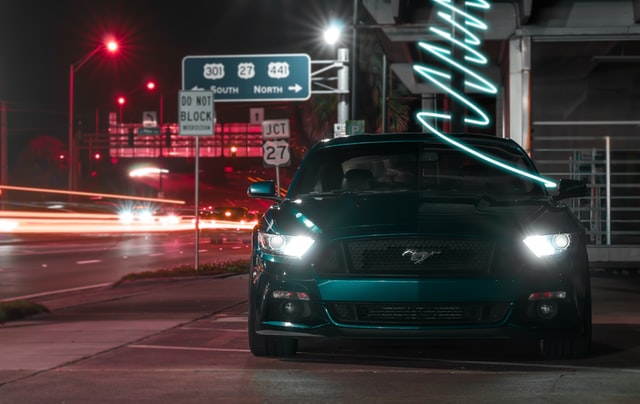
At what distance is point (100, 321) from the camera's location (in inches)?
444

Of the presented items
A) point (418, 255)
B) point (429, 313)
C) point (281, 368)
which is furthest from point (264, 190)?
point (429, 313)

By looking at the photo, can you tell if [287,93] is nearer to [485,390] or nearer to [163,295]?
[163,295]

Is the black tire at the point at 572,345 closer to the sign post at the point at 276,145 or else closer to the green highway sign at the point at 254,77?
the sign post at the point at 276,145

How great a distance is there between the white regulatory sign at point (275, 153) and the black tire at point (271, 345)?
16.0m

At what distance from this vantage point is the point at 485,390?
6625mm

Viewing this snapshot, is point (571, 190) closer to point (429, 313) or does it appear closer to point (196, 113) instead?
point (429, 313)

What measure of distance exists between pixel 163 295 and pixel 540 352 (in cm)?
742

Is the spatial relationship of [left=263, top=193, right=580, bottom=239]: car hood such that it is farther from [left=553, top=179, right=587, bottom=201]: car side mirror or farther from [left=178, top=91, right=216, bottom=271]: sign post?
[left=178, top=91, right=216, bottom=271]: sign post

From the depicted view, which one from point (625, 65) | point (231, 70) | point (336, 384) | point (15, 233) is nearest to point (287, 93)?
point (231, 70)

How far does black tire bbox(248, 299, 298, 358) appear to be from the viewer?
25.8 ft

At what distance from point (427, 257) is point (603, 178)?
1814 cm

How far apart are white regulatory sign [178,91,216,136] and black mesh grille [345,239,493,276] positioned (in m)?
12.7

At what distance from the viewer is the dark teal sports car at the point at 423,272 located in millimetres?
7207

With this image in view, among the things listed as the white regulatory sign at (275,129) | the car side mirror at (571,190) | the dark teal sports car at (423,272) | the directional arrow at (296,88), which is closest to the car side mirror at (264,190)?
the dark teal sports car at (423,272)
